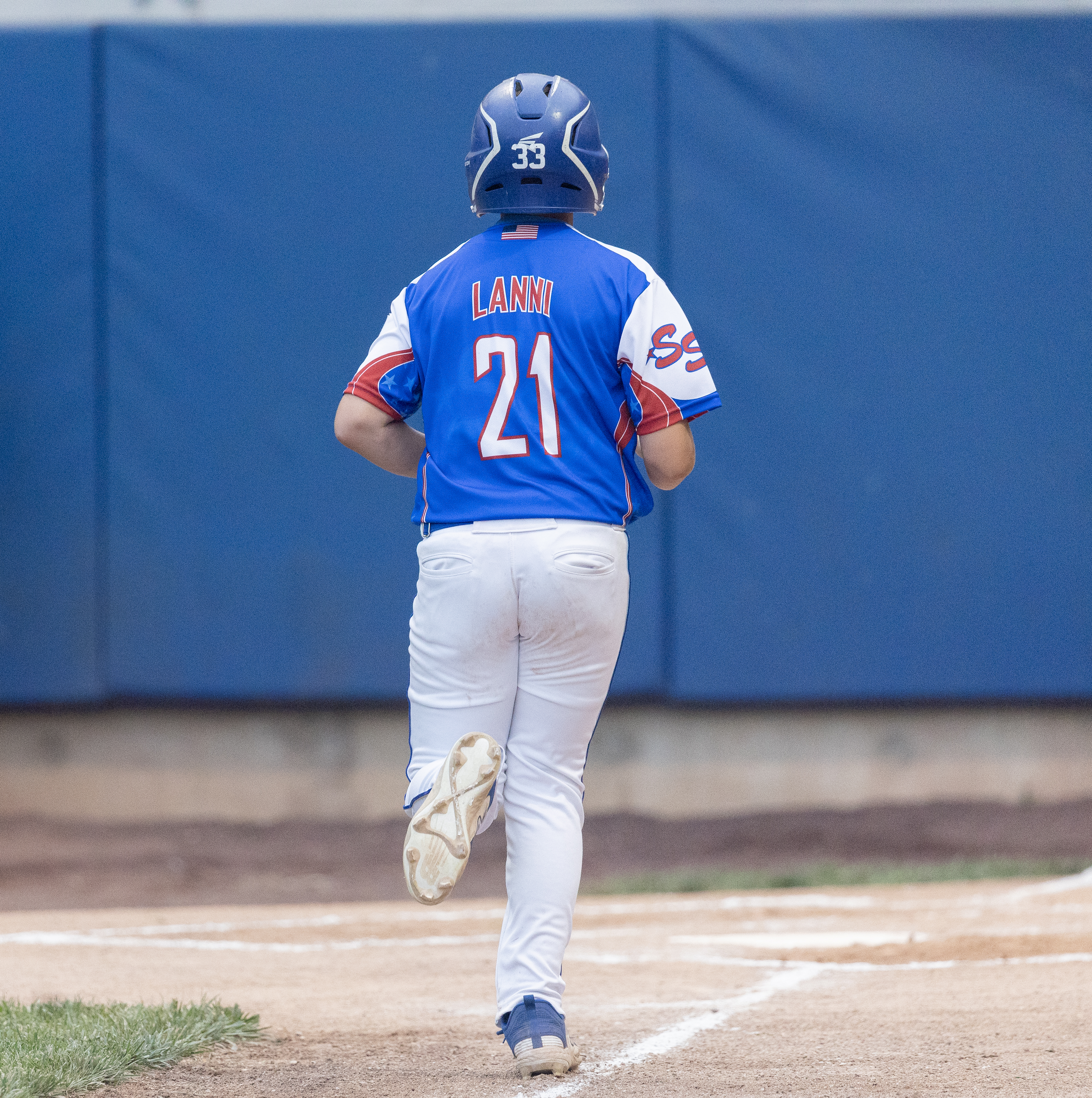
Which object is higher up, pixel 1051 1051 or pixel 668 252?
pixel 668 252

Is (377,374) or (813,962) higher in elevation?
(377,374)

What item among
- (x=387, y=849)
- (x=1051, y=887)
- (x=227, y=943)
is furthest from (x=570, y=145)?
(x=387, y=849)

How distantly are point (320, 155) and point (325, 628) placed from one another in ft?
7.47

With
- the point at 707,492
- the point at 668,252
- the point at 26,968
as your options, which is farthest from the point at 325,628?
the point at 26,968

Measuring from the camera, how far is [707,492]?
23.4 feet

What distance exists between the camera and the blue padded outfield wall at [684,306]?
23.3ft

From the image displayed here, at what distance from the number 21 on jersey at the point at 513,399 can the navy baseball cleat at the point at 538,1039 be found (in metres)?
1.04

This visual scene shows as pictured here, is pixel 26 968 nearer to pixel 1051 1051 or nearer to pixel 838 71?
pixel 1051 1051

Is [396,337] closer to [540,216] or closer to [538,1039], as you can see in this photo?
[540,216]

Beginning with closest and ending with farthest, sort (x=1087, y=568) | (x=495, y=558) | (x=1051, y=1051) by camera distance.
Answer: (x=495, y=558) → (x=1051, y=1051) → (x=1087, y=568)

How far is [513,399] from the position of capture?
2875mm

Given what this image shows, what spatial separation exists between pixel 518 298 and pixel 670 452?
0.42 meters

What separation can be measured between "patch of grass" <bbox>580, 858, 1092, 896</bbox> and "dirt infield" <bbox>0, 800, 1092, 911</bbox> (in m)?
0.24

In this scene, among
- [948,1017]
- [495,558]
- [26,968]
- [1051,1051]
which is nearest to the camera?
[495,558]
